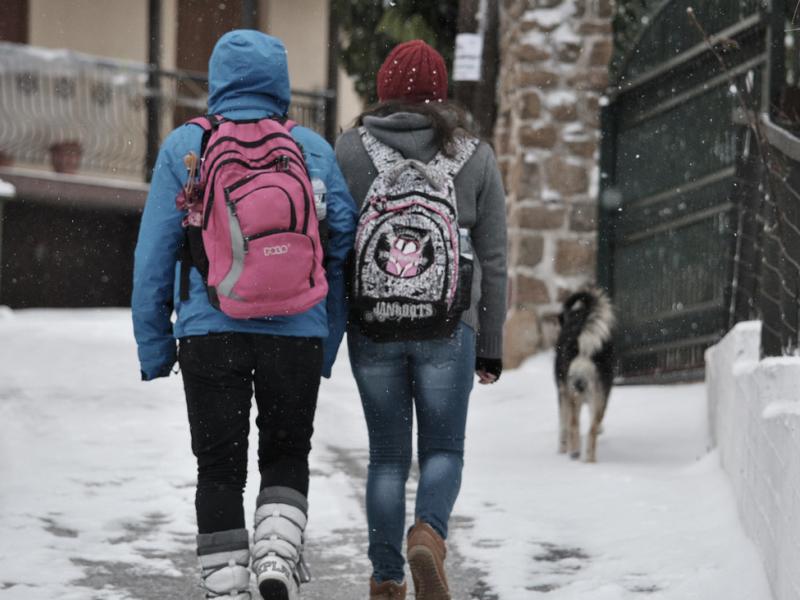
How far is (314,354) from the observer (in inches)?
156

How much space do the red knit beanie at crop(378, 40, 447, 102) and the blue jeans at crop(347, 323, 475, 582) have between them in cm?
75

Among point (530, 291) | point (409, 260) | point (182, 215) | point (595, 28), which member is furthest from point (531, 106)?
point (182, 215)

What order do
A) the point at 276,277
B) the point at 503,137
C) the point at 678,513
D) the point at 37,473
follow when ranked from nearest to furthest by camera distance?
the point at 276,277 → the point at 678,513 → the point at 37,473 → the point at 503,137

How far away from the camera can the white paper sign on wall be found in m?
11.9

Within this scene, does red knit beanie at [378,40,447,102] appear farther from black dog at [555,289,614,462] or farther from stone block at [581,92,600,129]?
stone block at [581,92,600,129]

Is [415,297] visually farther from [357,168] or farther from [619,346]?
[619,346]

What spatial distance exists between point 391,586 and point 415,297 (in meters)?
0.94

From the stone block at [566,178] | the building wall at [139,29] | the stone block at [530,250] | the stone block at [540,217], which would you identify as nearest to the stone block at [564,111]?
the stone block at [566,178]

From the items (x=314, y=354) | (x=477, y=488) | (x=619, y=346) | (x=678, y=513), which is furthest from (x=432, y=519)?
(x=619, y=346)

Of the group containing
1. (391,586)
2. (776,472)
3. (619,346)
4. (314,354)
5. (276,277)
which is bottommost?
(619,346)

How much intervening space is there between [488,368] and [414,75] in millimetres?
979

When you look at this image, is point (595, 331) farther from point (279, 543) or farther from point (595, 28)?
point (279, 543)

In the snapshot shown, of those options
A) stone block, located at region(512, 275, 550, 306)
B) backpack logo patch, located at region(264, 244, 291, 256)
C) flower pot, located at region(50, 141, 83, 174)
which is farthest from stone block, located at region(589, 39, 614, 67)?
backpack logo patch, located at region(264, 244, 291, 256)

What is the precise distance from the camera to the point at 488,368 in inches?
176
